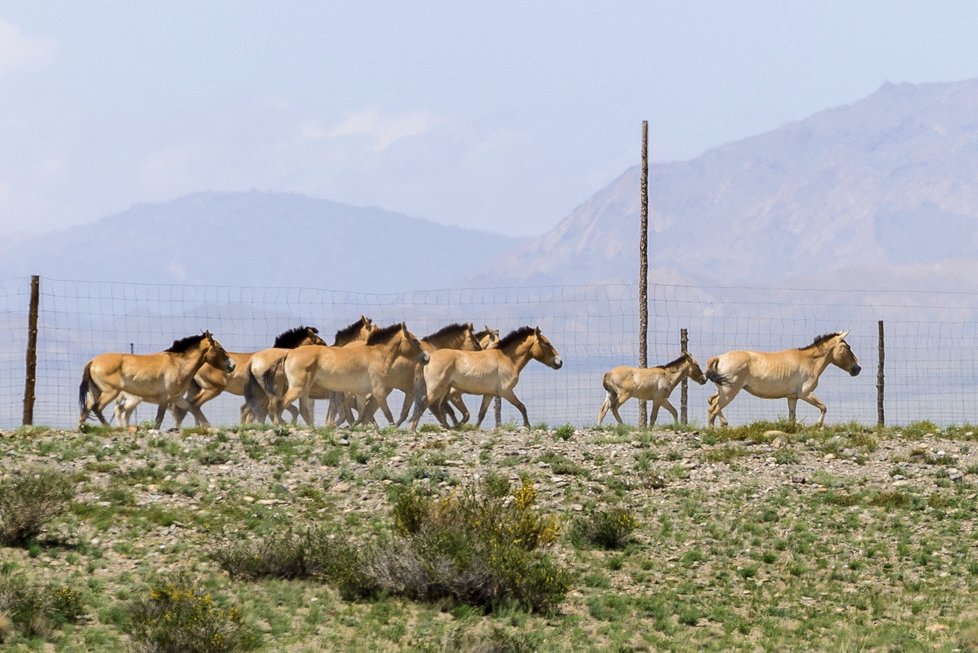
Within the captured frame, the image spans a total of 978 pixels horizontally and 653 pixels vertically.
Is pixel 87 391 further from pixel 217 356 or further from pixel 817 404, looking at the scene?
pixel 817 404

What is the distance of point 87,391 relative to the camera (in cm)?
2489

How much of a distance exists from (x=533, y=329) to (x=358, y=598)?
45.6 ft

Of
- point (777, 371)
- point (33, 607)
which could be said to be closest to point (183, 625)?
point (33, 607)

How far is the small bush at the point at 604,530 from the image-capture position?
1571 centimetres

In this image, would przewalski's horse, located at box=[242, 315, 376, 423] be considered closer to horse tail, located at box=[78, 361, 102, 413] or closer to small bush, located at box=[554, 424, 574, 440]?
horse tail, located at box=[78, 361, 102, 413]

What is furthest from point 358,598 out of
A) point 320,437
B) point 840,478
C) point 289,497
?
point 840,478

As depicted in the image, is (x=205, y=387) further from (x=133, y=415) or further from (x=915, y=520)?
(x=915, y=520)

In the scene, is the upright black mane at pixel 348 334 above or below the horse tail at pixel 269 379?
above

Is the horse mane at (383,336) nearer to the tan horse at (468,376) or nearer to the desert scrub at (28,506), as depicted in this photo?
the tan horse at (468,376)

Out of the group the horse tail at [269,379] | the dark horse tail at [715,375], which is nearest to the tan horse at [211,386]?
the horse tail at [269,379]

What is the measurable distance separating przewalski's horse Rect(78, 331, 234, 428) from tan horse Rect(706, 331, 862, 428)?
9895 millimetres

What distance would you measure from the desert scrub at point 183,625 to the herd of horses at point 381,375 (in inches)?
419

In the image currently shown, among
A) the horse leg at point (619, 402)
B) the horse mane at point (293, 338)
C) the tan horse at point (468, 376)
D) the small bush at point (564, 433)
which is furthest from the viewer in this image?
the horse leg at point (619, 402)

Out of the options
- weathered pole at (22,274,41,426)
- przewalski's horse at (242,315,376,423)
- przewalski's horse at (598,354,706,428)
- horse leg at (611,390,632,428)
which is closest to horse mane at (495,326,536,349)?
przewalski's horse at (598,354,706,428)
